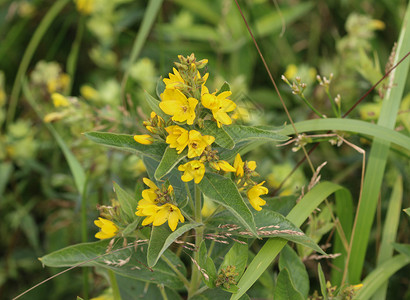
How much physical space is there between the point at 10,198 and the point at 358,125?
1.41 m

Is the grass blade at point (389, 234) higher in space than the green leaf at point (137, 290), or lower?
higher

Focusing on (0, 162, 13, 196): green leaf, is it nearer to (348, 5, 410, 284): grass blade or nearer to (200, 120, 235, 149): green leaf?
(200, 120, 235, 149): green leaf

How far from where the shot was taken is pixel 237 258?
87 cm

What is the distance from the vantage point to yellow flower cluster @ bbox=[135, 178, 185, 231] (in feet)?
2.54

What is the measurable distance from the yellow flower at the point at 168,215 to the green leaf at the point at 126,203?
11 cm

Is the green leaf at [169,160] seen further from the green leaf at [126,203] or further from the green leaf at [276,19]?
the green leaf at [276,19]

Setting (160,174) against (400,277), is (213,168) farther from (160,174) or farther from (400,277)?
(400,277)

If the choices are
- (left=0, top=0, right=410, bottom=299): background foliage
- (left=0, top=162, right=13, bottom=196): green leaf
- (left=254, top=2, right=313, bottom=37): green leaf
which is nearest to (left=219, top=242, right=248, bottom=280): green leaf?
(left=0, top=0, right=410, bottom=299): background foliage

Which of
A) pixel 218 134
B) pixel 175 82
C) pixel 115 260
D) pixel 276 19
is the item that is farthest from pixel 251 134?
pixel 276 19

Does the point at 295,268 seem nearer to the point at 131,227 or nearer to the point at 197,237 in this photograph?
the point at 197,237

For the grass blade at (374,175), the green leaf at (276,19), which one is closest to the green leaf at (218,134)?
the grass blade at (374,175)

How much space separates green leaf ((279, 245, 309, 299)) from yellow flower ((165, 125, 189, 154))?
1.25 feet

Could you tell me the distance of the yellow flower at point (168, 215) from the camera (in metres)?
0.78

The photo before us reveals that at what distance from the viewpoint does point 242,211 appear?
744 mm
